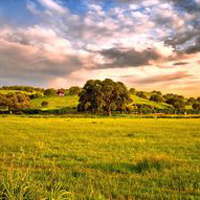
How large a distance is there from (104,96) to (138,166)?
53.0 metres

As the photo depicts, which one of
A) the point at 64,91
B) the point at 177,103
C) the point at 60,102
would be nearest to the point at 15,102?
the point at 60,102

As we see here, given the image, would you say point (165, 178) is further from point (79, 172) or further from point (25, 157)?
point (25, 157)

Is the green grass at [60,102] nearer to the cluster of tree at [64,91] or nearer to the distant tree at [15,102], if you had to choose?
the distant tree at [15,102]

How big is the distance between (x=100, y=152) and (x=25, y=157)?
4023mm

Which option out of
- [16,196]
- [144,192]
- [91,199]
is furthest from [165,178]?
[16,196]

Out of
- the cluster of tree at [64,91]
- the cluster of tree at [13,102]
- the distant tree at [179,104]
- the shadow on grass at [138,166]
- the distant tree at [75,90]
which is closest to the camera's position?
the shadow on grass at [138,166]

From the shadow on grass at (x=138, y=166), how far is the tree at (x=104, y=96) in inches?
1995

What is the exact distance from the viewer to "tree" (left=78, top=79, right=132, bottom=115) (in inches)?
2386

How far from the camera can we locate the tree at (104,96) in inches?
2386

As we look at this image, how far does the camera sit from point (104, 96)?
6122 centimetres

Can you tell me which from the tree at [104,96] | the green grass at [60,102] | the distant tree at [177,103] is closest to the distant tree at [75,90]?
the green grass at [60,102]

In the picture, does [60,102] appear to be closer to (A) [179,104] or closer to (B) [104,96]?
(B) [104,96]

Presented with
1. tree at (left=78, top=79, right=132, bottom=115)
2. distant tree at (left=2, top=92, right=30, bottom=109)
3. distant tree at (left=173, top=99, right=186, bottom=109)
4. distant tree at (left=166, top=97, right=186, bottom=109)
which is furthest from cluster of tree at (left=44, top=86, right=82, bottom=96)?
tree at (left=78, top=79, right=132, bottom=115)

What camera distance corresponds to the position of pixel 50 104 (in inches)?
4176
